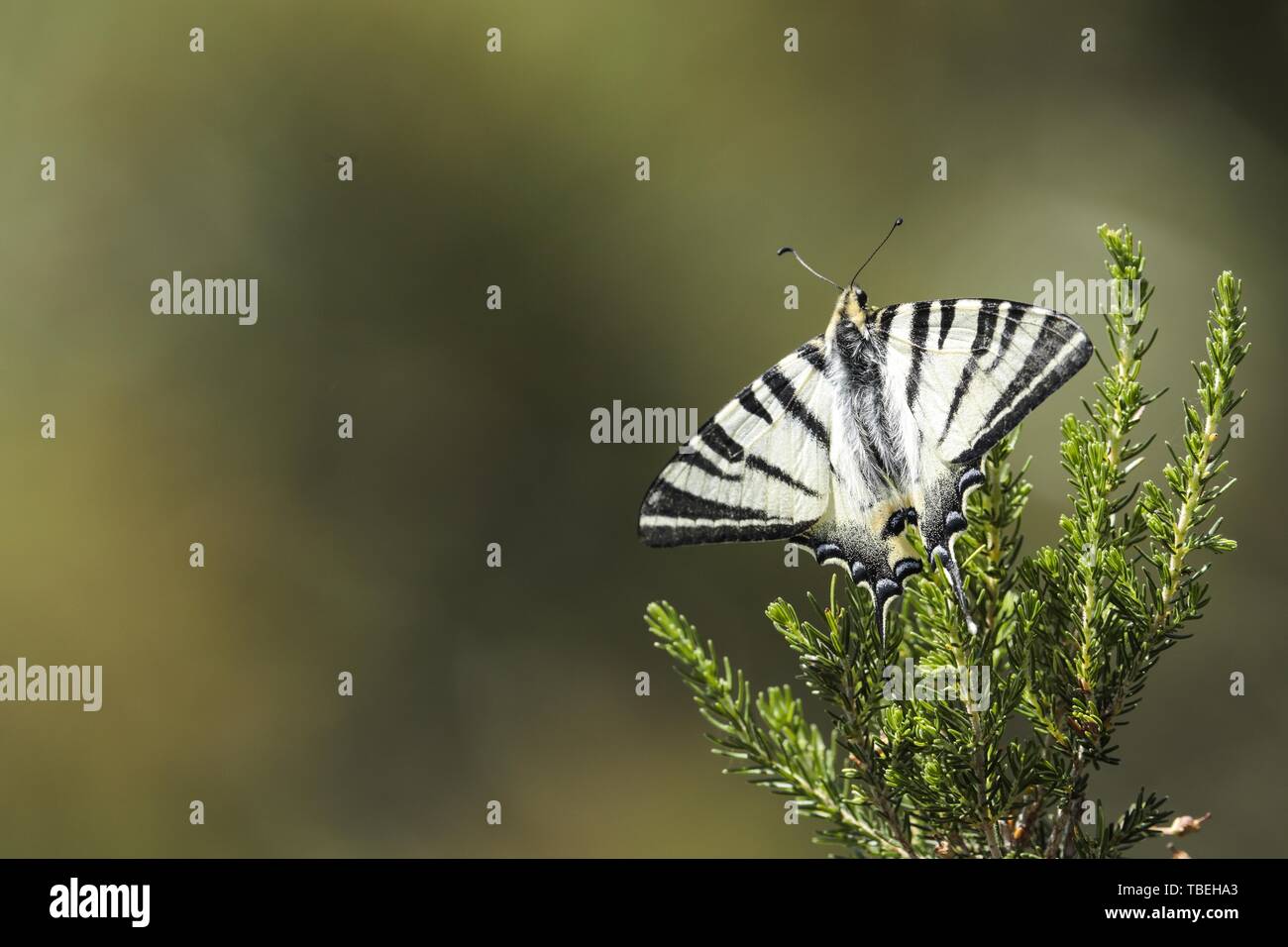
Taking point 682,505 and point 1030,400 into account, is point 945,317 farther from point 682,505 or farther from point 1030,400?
point 682,505

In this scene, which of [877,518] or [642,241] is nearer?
[877,518]

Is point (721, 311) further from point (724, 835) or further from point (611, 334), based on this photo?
point (724, 835)

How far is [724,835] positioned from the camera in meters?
3.34

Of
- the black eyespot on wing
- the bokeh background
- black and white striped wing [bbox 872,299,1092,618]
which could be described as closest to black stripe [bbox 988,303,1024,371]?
black and white striped wing [bbox 872,299,1092,618]

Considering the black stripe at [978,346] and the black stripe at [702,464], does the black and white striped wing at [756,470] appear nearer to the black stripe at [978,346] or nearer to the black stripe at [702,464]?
the black stripe at [702,464]

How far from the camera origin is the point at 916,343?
1339mm

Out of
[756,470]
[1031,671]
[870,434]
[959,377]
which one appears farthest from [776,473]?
[1031,671]

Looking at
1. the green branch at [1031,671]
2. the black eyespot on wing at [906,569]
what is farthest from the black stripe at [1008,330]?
the black eyespot on wing at [906,569]

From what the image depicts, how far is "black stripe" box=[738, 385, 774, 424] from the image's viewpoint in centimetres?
128

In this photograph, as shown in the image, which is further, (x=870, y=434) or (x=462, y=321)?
(x=462, y=321)

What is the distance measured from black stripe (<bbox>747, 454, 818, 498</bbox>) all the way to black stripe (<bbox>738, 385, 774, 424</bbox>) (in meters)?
0.06

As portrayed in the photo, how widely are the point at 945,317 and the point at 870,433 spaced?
0.17 metres

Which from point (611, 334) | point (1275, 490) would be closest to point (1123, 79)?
point (1275, 490)

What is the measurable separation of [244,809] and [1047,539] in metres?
2.65
